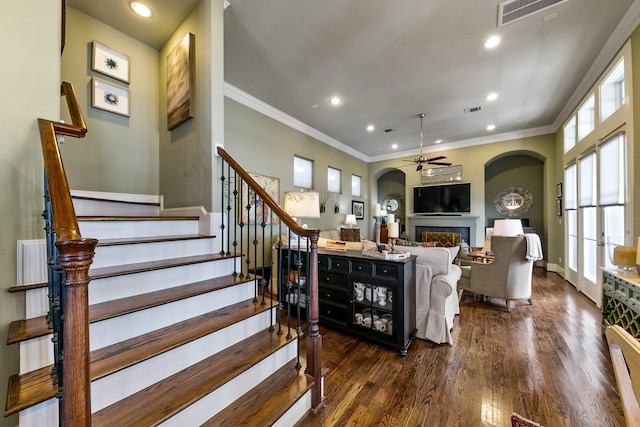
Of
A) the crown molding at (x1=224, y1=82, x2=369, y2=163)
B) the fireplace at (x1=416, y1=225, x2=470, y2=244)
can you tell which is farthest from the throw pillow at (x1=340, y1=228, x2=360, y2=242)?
the fireplace at (x1=416, y1=225, x2=470, y2=244)

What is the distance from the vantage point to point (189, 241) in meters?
2.16

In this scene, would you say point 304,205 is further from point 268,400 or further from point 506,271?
point 506,271

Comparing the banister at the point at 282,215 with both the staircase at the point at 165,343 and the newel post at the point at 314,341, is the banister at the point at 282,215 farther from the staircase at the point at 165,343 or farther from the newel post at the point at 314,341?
the staircase at the point at 165,343

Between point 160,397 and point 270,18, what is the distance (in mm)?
3428

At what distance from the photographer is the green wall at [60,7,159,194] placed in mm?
2566

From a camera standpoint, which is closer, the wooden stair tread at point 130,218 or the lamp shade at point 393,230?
the wooden stair tread at point 130,218

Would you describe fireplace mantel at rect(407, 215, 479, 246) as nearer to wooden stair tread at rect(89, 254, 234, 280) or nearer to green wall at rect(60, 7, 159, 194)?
wooden stair tread at rect(89, 254, 234, 280)

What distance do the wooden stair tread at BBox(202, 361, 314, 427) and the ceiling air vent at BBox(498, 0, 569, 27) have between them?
3.90 metres

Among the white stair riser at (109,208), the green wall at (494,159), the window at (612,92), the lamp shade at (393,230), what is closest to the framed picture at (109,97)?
the white stair riser at (109,208)

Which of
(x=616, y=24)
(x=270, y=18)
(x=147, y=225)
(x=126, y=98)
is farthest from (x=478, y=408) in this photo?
(x=126, y=98)

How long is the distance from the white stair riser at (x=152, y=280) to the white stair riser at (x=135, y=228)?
0.57 meters

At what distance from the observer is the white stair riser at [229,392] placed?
1209 millimetres

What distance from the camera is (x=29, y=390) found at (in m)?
1.03

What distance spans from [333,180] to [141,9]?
5170 mm
